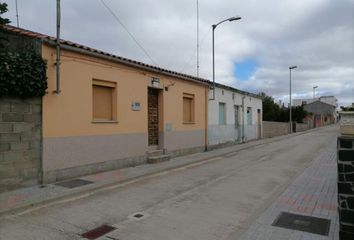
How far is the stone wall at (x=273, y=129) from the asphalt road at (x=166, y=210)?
21.5m

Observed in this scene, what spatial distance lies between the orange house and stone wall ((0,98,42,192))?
0.83 ft

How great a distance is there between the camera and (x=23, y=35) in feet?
29.1

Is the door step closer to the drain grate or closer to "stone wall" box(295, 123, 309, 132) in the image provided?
the drain grate

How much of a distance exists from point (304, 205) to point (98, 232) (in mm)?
4370

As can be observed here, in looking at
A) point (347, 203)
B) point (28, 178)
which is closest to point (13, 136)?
point (28, 178)

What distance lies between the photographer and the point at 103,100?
38.6 ft

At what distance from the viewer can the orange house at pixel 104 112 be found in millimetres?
9555

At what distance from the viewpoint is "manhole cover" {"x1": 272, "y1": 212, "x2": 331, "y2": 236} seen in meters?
6.15

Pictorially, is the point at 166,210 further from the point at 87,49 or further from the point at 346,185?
the point at 87,49

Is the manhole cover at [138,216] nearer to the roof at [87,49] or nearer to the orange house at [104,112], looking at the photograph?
the orange house at [104,112]

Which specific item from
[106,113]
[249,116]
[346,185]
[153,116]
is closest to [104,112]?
[106,113]

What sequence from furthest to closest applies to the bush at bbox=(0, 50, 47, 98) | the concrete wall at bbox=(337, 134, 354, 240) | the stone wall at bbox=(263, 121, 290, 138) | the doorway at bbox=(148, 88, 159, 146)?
the stone wall at bbox=(263, 121, 290, 138)
the doorway at bbox=(148, 88, 159, 146)
the bush at bbox=(0, 50, 47, 98)
the concrete wall at bbox=(337, 134, 354, 240)

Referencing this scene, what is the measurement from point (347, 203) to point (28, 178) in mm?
6971

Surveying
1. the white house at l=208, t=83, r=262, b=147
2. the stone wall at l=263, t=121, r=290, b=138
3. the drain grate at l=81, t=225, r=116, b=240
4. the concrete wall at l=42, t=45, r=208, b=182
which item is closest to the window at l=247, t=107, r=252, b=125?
the white house at l=208, t=83, r=262, b=147
